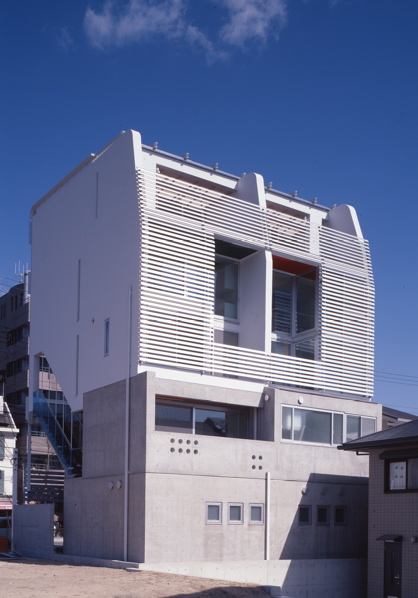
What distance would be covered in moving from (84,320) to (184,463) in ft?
24.8

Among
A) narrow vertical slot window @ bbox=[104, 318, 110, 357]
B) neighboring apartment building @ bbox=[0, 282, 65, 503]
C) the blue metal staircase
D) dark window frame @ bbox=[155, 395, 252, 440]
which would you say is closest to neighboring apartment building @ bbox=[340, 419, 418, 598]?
dark window frame @ bbox=[155, 395, 252, 440]

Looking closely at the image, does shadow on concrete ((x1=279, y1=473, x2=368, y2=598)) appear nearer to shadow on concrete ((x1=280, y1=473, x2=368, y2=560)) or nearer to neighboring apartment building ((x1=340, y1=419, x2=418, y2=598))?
shadow on concrete ((x1=280, y1=473, x2=368, y2=560))

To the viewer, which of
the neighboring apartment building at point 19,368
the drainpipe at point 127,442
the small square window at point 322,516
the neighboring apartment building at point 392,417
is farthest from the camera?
the neighboring apartment building at point 19,368

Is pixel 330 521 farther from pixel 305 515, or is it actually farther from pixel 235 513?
pixel 235 513

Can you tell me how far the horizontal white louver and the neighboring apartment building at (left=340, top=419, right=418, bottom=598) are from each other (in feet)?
15.0

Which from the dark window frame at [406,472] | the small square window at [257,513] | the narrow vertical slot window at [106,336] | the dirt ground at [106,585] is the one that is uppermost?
the narrow vertical slot window at [106,336]

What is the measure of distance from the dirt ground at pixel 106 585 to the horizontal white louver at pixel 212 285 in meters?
6.90

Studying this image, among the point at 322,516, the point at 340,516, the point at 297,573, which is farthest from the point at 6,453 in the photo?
the point at 297,573

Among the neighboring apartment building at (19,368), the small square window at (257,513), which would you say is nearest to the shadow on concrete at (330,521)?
the small square window at (257,513)

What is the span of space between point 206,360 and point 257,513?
5313 millimetres

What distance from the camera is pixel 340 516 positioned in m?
30.8

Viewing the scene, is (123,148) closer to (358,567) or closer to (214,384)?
(214,384)

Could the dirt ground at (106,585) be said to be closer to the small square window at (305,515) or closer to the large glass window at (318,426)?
the small square window at (305,515)

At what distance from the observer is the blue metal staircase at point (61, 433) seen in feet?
105
